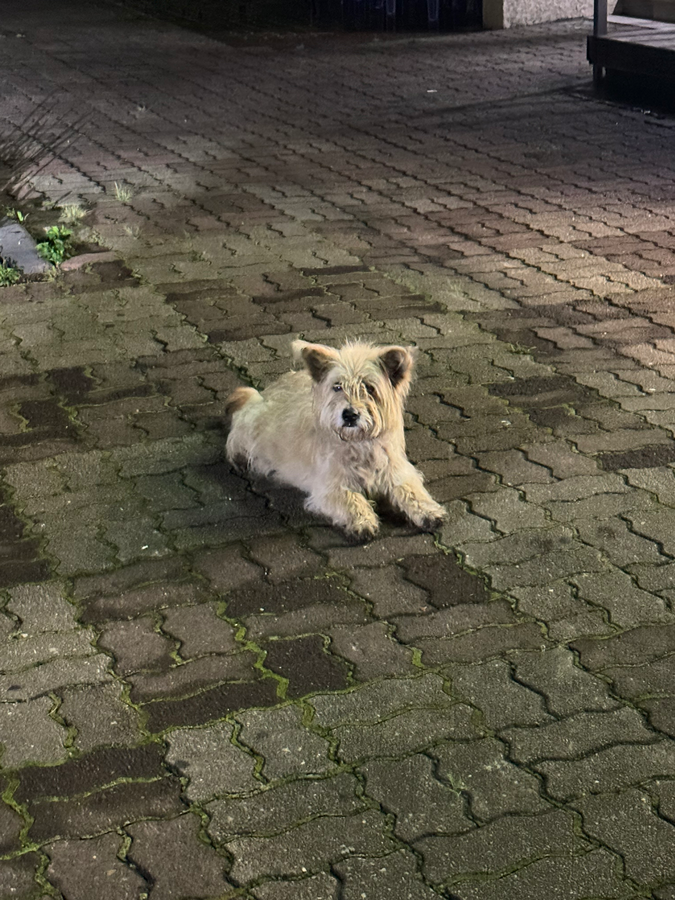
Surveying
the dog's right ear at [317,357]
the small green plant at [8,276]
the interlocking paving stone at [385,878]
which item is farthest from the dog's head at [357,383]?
the small green plant at [8,276]

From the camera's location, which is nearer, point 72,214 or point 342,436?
point 342,436

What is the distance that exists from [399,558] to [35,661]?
158 cm

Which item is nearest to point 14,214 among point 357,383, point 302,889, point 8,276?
point 8,276

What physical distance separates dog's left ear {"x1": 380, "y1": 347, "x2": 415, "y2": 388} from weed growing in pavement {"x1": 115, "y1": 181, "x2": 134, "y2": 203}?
6.05 m

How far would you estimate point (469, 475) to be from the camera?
5668 mm

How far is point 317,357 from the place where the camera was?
4.98 m

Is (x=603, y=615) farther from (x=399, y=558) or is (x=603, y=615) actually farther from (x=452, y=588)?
(x=399, y=558)

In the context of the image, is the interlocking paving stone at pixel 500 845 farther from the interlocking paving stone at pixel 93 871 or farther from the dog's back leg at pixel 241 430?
the dog's back leg at pixel 241 430

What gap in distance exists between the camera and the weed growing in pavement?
10438 mm

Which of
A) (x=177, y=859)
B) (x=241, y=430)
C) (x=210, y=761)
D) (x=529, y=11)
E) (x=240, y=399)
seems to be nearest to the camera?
(x=177, y=859)

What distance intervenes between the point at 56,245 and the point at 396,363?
4.93m

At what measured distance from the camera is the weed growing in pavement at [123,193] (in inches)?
411

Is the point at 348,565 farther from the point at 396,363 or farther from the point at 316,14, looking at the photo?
the point at 316,14

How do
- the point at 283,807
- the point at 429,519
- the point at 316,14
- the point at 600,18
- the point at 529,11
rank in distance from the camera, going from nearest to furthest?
the point at 283,807 → the point at 429,519 → the point at 600,18 → the point at 529,11 → the point at 316,14
